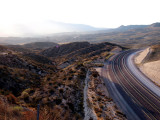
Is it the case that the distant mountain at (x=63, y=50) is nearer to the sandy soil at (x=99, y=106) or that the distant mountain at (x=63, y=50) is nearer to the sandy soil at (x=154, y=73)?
the sandy soil at (x=154, y=73)

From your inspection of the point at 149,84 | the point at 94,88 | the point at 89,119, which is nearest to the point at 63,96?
the point at 89,119

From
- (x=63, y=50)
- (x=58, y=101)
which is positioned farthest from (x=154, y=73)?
(x=63, y=50)

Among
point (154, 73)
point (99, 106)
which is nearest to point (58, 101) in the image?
point (99, 106)

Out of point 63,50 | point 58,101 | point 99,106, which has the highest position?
point 63,50

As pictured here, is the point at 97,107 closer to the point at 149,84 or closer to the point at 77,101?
the point at 77,101

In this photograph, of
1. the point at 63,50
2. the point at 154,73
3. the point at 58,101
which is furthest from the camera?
the point at 63,50

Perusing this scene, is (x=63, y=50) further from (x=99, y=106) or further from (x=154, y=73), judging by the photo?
(x=99, y=106)

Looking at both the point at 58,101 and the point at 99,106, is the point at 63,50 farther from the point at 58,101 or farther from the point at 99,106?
the point at 99,106

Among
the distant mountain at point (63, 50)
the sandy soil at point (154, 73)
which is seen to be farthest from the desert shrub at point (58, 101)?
the distant mountain at point (63, 50)

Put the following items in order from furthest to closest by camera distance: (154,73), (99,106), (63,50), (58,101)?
(63,50) < (154,73) < (99,106) < (58,101)

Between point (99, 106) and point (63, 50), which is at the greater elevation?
point (63, 50)

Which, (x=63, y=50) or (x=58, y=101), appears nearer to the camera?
(x=58, y=101)
